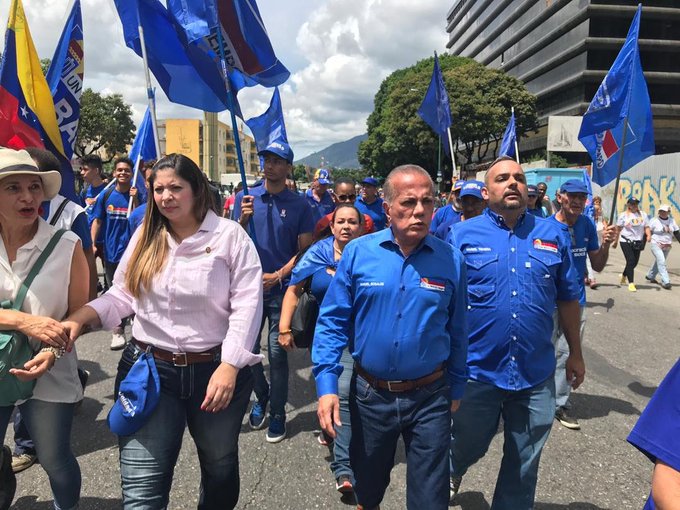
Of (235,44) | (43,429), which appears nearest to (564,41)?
(235,44)

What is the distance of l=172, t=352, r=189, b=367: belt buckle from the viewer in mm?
2158

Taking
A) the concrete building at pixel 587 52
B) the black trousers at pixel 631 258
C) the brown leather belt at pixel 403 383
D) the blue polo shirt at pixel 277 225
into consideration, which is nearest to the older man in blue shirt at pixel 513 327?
the brown leather belt at pixel 403 383

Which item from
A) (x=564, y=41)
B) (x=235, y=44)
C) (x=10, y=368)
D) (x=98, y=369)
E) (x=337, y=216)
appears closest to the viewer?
(x=10, y=368)

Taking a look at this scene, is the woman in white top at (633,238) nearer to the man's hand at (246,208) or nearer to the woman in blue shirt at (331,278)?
the woman in blue shirt at (331,278)

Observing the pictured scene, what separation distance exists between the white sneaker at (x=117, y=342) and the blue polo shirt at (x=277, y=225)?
2.78 m

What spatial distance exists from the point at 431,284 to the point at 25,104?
3.52m

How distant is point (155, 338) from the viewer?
2.19 metres

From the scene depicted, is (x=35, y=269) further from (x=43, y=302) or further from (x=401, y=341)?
(x=401, y=341)

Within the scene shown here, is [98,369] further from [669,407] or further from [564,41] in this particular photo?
[564,41]

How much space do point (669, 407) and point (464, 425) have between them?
157 centimetres

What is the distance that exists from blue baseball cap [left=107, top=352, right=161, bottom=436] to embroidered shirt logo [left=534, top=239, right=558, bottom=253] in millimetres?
2009

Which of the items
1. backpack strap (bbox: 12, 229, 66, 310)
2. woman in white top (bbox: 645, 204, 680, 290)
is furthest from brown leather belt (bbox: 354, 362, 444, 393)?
woman in white top (bbox: 645, 204, 680, 290)

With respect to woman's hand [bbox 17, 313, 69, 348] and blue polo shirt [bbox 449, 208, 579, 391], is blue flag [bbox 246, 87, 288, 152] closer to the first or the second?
blue polo shirt [bbox 449, 208, 579, 391]

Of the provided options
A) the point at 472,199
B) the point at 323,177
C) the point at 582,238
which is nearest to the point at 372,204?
the point at 323,177
